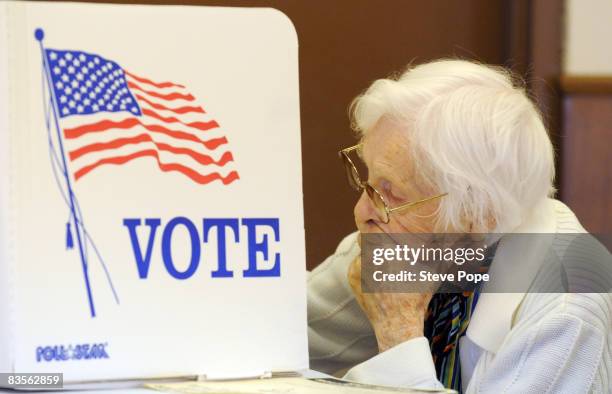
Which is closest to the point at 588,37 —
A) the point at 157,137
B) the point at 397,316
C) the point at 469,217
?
the point at 469,217

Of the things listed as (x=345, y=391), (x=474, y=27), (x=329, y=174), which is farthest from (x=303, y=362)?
(x=474, y=27)

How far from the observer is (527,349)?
1.64 metres

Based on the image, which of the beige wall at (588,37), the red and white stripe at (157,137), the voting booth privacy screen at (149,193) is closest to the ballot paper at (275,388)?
the voting booth privacy screen at (149,193)

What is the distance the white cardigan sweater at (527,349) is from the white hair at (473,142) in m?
0.09

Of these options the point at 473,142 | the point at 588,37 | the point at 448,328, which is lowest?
the point at 448,328

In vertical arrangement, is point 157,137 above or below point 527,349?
above

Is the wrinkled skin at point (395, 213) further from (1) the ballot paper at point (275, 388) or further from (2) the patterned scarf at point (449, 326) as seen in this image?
(1) the ballot paper at point (275, 388)

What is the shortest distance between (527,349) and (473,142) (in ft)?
1.24

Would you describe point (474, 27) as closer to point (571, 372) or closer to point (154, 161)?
point (571, 372)

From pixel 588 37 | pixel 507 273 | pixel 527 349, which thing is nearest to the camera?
pixel 527 349

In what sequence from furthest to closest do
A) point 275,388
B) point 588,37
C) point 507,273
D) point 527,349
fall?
1. point 588,37
2. point 507,273
3. point 527,349
4. point 275,388

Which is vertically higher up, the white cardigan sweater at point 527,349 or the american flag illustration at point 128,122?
the american flag illustration at point 128,122

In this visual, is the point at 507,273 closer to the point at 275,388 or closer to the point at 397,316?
the point at 397,316

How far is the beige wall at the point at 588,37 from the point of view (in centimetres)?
296
